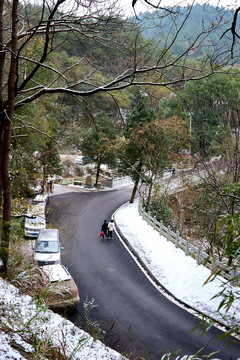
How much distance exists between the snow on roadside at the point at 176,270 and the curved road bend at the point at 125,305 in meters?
0.58

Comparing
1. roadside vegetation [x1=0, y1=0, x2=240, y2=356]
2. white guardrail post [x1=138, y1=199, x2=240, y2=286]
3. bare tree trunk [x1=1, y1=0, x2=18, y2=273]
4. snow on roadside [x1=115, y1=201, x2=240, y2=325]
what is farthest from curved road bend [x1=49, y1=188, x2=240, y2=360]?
bare tree trunk [x1=1, y1=0, x2=18, y2=273]

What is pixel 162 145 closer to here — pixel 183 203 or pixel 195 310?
pixel 183 203

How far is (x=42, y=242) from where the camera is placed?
520 inches

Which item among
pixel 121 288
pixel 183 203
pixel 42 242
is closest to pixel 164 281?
pixel 121 288

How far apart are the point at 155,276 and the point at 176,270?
3.64ft

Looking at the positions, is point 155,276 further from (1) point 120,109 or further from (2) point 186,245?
(1) point 120,109

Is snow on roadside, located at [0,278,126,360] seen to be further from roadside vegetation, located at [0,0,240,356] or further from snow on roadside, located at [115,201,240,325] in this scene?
snow on roadside, located at [115,201,240,325]

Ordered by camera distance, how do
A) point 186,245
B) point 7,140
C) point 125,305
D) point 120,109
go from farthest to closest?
point 120,109, point 186,245, point 125,305, point 7,140

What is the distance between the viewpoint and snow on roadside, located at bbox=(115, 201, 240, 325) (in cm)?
1012

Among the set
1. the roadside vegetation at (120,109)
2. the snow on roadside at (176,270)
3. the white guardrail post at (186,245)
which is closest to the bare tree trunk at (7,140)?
the roadside vegetation at (120,109)

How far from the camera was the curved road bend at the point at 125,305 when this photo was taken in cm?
801

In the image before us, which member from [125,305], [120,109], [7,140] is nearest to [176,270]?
[125,305]

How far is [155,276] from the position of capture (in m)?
12.5

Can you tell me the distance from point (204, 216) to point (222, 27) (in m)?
13.6
